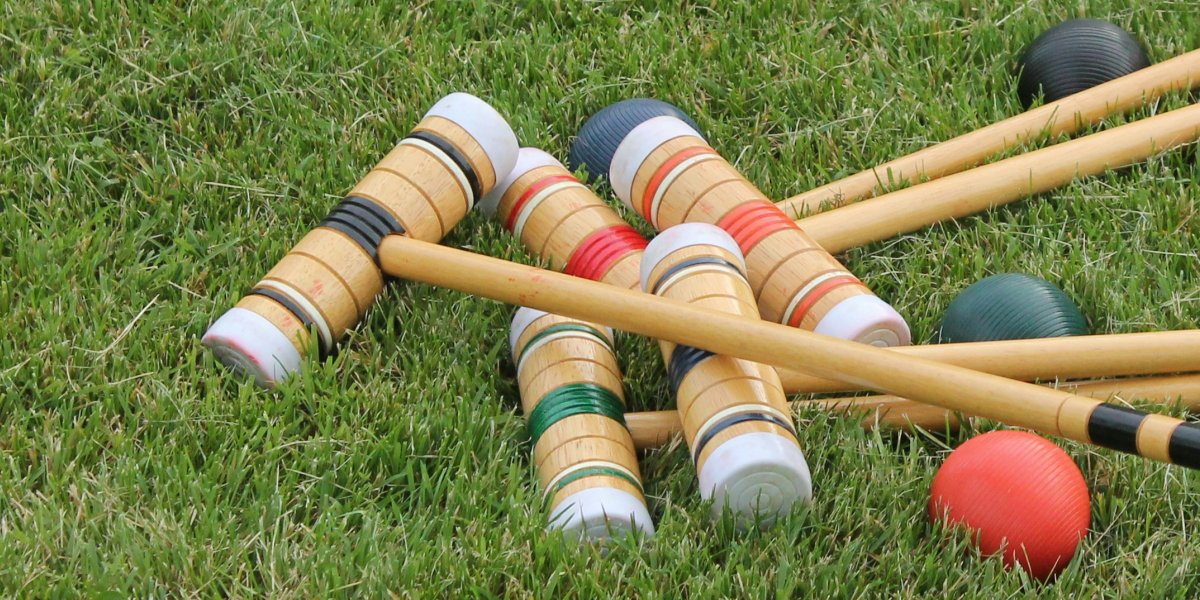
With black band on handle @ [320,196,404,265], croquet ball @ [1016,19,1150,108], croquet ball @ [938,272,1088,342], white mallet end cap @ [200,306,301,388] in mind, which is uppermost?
croquet ball @ [1016,19,1150,108]

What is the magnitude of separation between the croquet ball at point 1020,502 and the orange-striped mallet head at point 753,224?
0.38 m

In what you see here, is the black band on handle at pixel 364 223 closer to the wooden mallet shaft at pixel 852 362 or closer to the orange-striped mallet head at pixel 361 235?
the orange-striped mallet head at pixel 361 235

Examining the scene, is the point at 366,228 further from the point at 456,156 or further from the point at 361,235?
the point at 456,156

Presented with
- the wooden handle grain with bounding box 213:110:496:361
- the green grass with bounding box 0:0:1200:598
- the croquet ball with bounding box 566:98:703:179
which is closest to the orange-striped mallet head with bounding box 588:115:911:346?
the croquet ball with bounding box 566:98:703:179

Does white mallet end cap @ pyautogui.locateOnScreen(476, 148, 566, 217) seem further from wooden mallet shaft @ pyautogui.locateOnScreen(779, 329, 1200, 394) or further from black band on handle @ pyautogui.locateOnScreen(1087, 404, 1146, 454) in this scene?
black band on handle @ pyautogui.locateOnScreen(1087, 404, 1146, 454)

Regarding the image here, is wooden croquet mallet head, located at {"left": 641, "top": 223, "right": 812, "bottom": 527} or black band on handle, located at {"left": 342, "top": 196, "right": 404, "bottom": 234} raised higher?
wooden croquet mallet head, located at {"left": 641, "top": 223, "right": 812, "bottom": 527}

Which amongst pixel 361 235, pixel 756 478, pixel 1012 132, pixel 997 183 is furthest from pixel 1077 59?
pixel 361 235

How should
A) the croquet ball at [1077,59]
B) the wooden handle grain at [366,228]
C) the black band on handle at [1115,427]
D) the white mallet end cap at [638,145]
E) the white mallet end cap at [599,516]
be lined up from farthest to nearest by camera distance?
the croquet ball at [1077,59] → the white mallet end cap at [638,145] → the wooden handle grain at [366,228] → the white mallet end cap at [599,516] → the black band on handle at [1115,427]

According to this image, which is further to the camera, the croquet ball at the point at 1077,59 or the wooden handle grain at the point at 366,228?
the croquet ball at the point at 1077,59

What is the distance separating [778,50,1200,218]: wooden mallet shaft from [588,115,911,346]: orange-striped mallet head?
1.01 ft

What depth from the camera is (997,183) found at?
3.26 meters

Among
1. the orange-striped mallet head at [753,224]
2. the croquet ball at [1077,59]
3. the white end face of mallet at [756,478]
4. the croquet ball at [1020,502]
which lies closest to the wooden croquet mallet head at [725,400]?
the white end face of mallet at [756,478]

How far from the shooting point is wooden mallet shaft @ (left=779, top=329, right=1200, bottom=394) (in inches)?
104

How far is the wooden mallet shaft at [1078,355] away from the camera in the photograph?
104 inches
